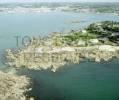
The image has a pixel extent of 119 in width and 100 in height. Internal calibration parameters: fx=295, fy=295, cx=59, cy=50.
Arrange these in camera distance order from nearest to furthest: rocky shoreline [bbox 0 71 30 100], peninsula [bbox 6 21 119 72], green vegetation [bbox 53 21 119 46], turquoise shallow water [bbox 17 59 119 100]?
rocky shoreline [bbox 0 71 30 100] < turquoise shallow water [bbox 17 59 119 100] < peninsula [bbox 6 21 119 72] < green vegetation [bbox 53 21 119 46]

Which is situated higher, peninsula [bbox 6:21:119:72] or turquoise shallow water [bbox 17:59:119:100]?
peninsula [bbox 6:21:119:72]

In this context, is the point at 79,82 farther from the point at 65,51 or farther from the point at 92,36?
the point at 92,36

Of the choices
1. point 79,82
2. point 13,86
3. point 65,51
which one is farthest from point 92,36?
point 13,86

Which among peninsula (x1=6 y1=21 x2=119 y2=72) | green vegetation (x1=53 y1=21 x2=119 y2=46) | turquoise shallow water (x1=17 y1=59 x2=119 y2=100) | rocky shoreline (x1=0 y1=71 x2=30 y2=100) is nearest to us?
rocky shoreline (x1=0 y1=71 x2=30 y2=100)

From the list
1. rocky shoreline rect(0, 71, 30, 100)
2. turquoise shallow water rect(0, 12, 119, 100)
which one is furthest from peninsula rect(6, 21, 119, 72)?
rocky shoreline rect(0, 71, 30, 100)

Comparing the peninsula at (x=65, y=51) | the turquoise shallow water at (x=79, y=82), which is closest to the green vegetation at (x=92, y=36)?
the peninsula at (x=65, y=51)

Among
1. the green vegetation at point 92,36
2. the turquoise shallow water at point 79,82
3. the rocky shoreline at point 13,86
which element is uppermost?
the green vegetation at point 92,36

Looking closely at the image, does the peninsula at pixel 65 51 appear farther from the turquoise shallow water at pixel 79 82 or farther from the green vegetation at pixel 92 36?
the turquoise shallow water at pixel 79 82

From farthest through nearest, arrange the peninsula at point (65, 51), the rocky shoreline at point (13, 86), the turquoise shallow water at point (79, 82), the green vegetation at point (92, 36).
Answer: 1. the green vegetation at point (92, 36)
2. the peninsula at point (65, 51)
3. the turquoise shallow water at point (79, 82)
4. the rocky shoreline at point (13, 86)

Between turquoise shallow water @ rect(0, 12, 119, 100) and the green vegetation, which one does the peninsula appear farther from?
turquoise shallow water @ rect(0, 12, 119, 100)

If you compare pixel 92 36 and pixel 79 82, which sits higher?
pixel 92 36
